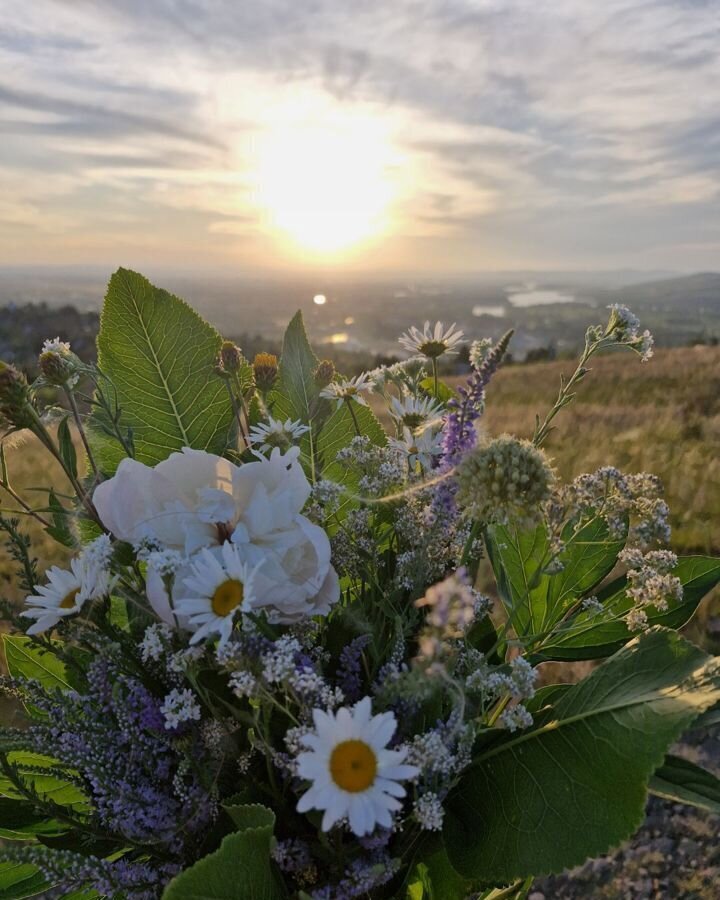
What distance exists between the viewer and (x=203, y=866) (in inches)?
24.1

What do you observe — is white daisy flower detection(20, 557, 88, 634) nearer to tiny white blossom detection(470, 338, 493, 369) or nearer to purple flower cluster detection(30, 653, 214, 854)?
purple flower cluster detection(30, 653, 214, 854)

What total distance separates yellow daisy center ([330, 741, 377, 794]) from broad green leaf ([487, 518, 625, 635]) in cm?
44

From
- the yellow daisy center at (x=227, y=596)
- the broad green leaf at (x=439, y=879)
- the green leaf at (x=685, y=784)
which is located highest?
the yellow daisy center at (x=227, y=596)

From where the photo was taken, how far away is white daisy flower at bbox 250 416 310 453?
0.91m

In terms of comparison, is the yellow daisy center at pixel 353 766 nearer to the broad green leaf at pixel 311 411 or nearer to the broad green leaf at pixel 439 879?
the broad green leaf at pixel 439 879

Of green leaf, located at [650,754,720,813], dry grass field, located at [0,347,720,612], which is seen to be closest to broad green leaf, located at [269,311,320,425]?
dry grass field, located at [0,347,720,612]

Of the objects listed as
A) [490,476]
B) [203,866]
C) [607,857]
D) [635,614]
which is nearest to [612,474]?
[635,614]

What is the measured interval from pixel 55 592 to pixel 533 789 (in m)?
0.50

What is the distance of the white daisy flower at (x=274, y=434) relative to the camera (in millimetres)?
906

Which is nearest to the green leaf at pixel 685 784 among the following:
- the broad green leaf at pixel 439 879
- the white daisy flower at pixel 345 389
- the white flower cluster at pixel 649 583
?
the white flower cluster at pixel 649 583

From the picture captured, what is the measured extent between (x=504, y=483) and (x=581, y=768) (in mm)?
283

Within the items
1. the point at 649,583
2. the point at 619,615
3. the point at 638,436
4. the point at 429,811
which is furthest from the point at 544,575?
the point at 638,436

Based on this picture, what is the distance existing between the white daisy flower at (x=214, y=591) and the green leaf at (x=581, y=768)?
1.09ft

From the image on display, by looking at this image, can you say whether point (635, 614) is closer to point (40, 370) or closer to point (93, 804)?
point (93, 804)
